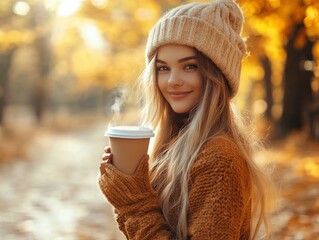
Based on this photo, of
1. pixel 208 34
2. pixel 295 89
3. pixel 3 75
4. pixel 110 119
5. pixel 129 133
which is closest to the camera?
pixel 129 133

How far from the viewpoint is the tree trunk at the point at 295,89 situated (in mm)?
13742

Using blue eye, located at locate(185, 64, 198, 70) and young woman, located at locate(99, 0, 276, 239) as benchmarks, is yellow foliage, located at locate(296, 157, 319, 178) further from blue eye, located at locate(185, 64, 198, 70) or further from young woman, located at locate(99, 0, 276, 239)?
blue eye, located at locate(185, 64, 198, 70)

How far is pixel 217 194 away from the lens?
2.10 m

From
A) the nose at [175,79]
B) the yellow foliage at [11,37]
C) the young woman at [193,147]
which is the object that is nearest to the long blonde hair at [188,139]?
the young woman at [193,147]

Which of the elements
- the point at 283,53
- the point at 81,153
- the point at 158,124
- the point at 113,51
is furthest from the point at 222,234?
the point at 113,51

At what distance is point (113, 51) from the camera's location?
24.8m

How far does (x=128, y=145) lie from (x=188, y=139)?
1.00ft

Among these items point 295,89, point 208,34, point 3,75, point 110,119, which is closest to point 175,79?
point 208,34

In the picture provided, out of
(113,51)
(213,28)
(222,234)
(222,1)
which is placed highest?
(113,51)

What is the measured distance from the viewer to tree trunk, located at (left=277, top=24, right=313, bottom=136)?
13.7m

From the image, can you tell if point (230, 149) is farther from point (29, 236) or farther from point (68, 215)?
point (68, 215)

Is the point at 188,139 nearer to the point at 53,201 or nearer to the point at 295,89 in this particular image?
the point at 53,201

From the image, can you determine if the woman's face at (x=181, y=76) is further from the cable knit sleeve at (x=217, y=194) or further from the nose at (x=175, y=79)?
the cable knit sleeve at (x=217, y=194)

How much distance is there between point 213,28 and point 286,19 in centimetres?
441
